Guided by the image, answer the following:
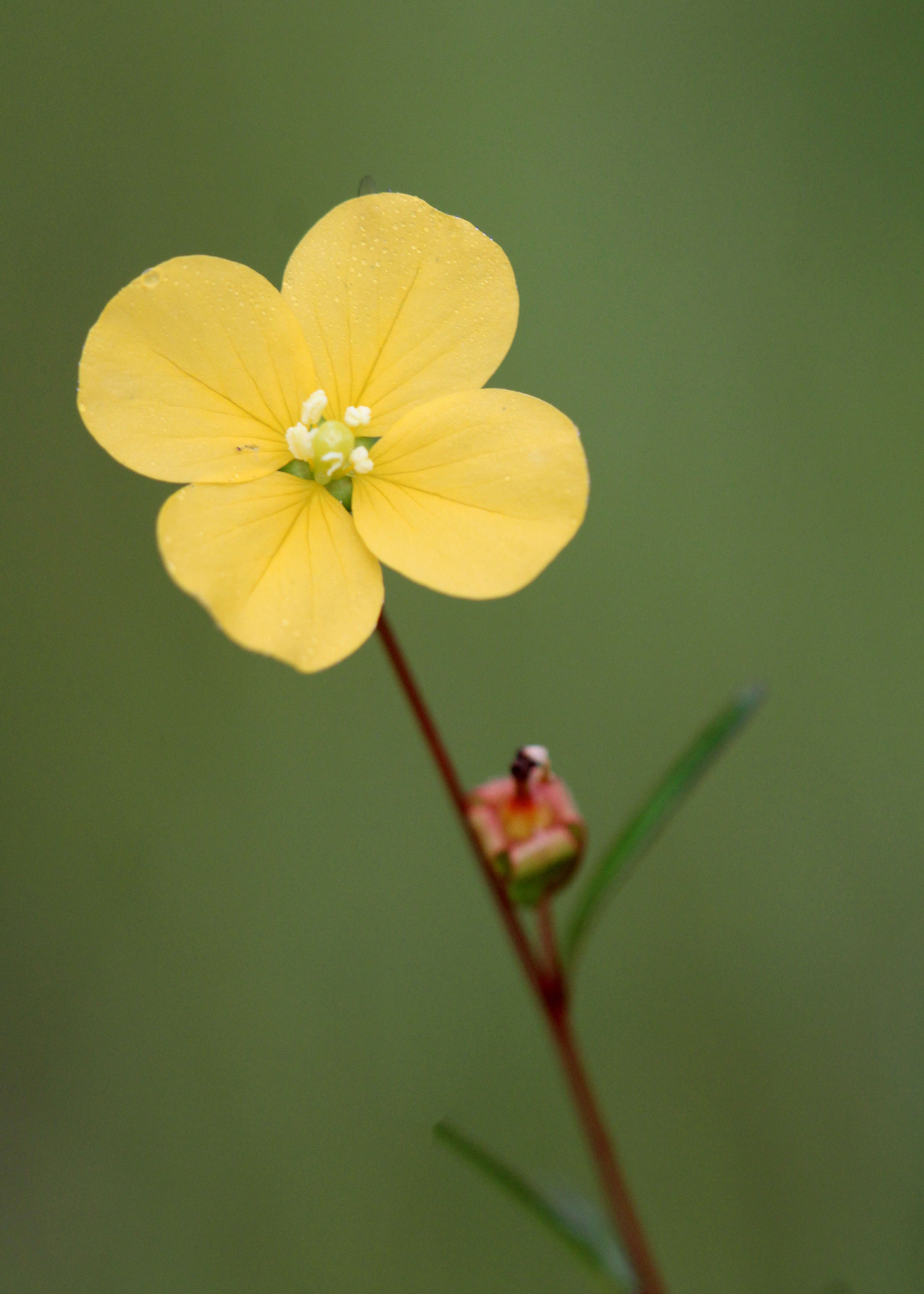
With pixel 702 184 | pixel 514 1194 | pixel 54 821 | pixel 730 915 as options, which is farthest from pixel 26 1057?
pixel 702 184

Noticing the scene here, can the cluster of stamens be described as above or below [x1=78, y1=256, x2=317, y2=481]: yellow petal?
below

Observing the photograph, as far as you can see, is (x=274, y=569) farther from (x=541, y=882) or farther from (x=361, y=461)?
(x=541, y=882)

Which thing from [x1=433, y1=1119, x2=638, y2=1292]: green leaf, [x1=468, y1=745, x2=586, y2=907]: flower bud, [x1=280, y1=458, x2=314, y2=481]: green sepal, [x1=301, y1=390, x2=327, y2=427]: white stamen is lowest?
[x1=433, y1=1119, x2=638, y2=1292]: green leaf

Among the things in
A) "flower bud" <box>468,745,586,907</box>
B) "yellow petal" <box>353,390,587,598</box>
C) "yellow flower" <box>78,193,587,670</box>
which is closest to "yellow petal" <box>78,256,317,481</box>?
"yellow flower" <box>78,193,587,670</box>

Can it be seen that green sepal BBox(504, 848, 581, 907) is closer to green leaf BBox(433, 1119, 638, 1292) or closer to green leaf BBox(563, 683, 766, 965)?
green leaf BBox(563, 683, 766, 965)

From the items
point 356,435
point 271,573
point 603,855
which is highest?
point 356,435

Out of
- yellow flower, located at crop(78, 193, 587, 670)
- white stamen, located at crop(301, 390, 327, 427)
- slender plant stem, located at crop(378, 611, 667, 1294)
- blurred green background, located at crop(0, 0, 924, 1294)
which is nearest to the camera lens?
slender plant stem, located at crop(378, 611, 667, 1294)

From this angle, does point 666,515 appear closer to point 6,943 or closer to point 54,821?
point 54,821

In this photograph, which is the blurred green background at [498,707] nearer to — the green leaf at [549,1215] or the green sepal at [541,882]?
the green leaf at [549,1215]
